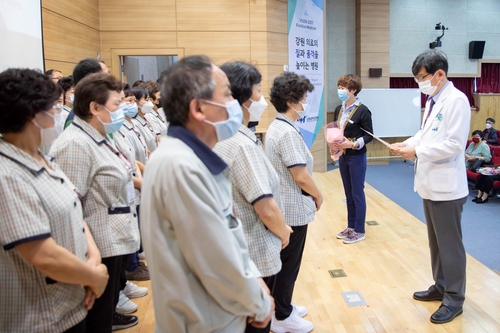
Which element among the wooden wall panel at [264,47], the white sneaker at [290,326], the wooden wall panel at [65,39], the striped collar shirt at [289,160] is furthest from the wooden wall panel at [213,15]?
the white sneaker at [290,326]

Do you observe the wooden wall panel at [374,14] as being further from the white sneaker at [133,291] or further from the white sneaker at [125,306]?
the white sneaker at [125,306]

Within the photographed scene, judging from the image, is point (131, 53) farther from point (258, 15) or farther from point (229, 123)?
point (229, 123)

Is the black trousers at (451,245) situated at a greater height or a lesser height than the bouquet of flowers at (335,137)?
lesser

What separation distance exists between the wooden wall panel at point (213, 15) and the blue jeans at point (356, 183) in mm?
3310

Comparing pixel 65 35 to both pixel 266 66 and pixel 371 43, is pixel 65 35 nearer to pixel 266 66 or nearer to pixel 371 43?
pixel 266 66

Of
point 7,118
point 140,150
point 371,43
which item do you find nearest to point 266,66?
point 140,150

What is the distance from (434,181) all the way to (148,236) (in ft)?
6.89

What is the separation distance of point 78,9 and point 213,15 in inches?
80.5

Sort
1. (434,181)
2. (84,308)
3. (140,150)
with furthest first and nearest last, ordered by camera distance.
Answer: (140,150) < (434,181) < (84,308)

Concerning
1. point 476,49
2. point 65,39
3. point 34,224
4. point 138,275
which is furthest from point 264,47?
point 476,49

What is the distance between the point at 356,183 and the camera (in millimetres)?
4215

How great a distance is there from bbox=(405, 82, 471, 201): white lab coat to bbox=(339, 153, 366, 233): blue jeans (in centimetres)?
146

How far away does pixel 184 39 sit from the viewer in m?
6.39

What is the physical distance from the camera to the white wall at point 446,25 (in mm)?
9773
